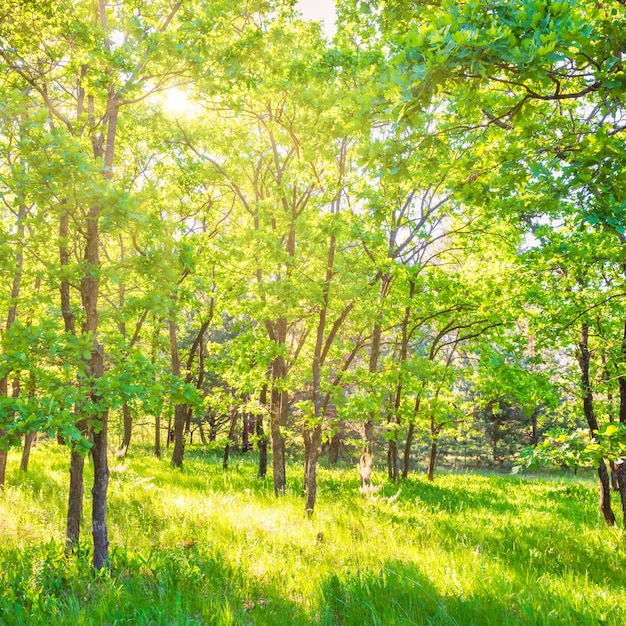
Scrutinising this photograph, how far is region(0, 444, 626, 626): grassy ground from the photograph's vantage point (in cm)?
399

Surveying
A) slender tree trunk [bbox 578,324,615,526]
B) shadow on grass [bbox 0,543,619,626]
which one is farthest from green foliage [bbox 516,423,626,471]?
slender tree trunk [bbox 578,324,615,526]

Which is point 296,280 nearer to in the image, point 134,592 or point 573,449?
point 134,592

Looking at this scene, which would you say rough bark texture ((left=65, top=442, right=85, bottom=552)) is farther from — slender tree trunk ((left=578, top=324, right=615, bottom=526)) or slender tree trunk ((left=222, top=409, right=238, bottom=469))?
slender tree trunk ((left=222, top=409, right=238, bottom=469))

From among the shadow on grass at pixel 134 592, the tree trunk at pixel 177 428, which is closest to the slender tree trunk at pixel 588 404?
the shadow on grass at pixel 134 592

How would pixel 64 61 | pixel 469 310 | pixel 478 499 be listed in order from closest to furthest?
pixel 64 61 → pixel 478 499 → pixel 469 310

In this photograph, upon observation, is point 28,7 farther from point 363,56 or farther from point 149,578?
point 149,578

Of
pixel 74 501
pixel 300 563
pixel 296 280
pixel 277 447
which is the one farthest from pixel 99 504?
pixel 277 447

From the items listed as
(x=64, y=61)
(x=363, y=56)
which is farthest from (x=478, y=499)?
(x=64, y=61)

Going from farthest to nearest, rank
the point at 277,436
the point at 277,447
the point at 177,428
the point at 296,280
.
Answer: the point at 177,428
the point at 277,447
the point at 277,436
the point at 296,280

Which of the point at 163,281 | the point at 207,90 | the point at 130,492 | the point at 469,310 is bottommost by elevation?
the point at 130,492

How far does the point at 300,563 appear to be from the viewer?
18.4ft

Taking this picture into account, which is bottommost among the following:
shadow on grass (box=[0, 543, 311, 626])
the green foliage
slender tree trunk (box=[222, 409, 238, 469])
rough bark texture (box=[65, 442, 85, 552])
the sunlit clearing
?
slender tree trunk (box=[222, 409, 238, 469])

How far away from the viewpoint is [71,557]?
5.27 meters

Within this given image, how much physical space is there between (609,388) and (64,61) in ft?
35.9
